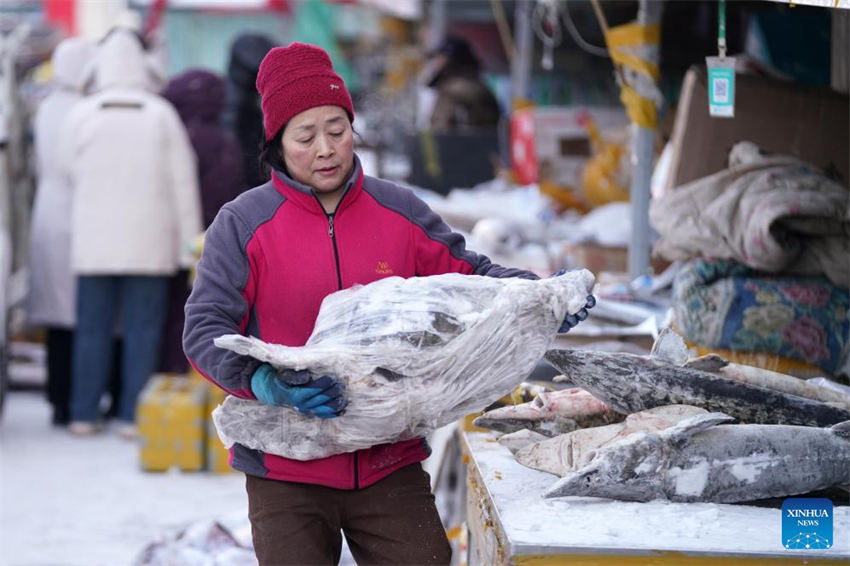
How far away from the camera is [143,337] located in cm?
757

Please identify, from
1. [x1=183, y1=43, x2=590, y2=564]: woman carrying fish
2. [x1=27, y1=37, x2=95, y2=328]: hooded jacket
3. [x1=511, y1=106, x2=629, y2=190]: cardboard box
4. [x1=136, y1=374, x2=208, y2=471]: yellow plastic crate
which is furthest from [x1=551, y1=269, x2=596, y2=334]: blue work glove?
[x1=511, y1=106, x2=629, y2=190]: cardboard box

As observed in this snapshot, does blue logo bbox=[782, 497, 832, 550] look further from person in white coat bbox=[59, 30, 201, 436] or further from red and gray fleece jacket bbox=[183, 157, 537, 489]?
person in white coat bbox=[59, 30, 201, 436]

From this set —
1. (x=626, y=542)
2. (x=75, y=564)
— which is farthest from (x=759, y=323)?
(x=75, y=564)

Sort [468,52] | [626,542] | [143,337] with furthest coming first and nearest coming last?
[468,52], [143,337], [626,542]

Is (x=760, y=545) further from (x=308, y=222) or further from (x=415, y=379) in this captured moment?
(x=308, y=222)

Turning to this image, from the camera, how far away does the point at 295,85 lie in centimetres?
289

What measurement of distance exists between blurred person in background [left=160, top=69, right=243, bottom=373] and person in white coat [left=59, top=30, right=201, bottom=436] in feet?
0.90

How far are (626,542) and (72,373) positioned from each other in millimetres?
5887

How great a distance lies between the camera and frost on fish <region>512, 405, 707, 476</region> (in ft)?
9.43

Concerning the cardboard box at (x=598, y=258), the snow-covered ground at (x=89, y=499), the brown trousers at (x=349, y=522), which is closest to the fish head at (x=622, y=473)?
the brown trousers at (x=349, y=522)

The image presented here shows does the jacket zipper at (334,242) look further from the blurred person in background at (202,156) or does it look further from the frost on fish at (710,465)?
the blurred person in background at (202,156)

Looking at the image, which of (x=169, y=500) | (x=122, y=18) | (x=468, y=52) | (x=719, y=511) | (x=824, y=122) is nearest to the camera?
(x=719, y=511)

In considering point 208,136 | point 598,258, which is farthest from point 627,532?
point 208,136

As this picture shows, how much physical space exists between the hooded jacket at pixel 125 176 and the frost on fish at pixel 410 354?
473cm
